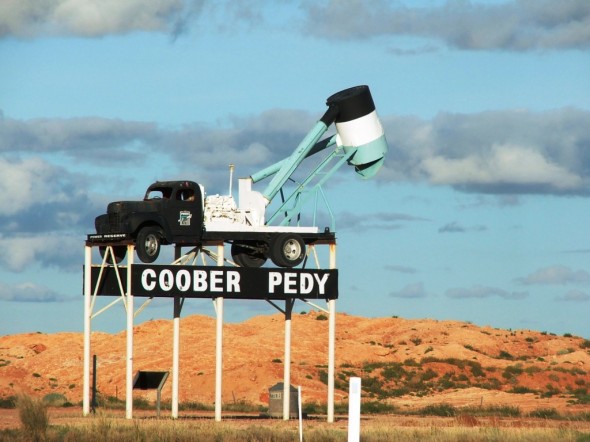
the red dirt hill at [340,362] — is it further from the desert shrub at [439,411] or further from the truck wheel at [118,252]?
the truck wheel at [118,252]

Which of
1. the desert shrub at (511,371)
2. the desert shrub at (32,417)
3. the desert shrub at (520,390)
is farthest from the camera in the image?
the desert shrub at (511,371)

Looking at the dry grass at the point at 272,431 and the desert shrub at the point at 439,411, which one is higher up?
the dry grass at the point at 272,431

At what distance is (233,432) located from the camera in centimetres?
3616

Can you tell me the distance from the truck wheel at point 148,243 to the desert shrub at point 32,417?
6395 millimetres

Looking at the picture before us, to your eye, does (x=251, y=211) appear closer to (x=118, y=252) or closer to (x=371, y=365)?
(x=118, y=252)

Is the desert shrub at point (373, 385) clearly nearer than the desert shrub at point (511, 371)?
Yes

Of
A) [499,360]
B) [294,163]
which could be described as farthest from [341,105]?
[499,360]

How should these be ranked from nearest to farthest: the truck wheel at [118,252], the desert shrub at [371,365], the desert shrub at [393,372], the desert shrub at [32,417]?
1. the desert shrub at [32,417]
2. the truck wheel at [118,252]
3. the desert shrub at [393,372]
4. the desert shrub at [371,365]

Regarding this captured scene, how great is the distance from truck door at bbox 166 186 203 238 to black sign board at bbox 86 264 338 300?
46.4 inches

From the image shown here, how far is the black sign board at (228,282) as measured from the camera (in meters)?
41.2

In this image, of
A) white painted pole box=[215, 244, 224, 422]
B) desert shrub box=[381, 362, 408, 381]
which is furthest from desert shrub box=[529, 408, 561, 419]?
desert shrub box=[381, 362, 408, 381]

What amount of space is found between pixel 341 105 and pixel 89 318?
445 inches

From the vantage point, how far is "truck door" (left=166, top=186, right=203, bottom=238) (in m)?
41.1

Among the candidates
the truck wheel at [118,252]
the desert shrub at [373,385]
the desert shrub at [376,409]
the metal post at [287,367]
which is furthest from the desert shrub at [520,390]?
the truck wheel at [118,252]
